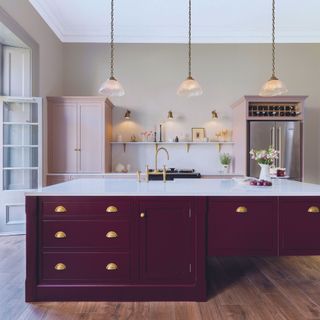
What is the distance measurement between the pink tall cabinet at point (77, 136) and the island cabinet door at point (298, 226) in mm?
3308

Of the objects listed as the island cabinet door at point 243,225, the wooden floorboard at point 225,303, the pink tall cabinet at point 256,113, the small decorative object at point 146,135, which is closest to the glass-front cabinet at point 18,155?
the wooden floorboard at point 225,303

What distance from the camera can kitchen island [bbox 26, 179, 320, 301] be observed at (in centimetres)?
220

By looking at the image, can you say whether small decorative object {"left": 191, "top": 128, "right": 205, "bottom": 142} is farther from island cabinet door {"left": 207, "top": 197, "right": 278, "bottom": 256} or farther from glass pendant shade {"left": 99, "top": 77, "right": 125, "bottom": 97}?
island cabinet door {"left": 207, "top": 197, "right": 278, "bottom": 256}

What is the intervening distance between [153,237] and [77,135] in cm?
310

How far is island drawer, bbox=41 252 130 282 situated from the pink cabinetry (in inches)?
105

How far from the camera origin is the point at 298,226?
7.35ft

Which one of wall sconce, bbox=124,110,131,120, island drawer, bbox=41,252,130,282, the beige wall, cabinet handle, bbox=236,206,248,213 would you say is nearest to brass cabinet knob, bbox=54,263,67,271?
island drawer, bbox=41,252,130,282

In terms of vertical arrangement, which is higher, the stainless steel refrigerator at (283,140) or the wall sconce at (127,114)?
the wall sconce at (127,114)

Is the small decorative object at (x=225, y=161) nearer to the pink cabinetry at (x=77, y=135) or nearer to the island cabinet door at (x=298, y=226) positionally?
the pink cabinetry at (x=77, y=135)

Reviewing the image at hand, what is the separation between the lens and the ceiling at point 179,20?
4461mm

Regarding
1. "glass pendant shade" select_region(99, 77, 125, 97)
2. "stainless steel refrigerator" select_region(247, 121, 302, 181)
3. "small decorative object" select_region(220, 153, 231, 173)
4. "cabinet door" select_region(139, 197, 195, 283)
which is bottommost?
"cabinet door" select_region(139, 197, 195, 283)

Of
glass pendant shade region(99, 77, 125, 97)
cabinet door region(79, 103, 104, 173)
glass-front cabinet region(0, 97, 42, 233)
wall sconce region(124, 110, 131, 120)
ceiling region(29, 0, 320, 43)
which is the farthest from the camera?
wall sconce region(124, 110, 131, 120)

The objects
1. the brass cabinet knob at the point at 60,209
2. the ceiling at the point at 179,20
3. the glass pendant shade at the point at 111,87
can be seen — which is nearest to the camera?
the brass cabinet knob at the point at 60,209

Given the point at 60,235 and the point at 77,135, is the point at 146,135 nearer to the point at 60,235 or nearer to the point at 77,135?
the point at 77,135
